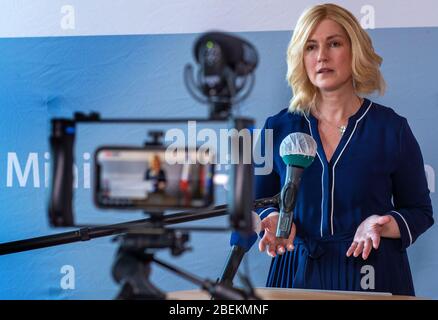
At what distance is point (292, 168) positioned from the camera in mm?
1685

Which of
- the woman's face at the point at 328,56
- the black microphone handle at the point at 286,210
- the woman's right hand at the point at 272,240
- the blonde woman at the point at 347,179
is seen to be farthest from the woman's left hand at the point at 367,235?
the woman's face at the point at 328,56

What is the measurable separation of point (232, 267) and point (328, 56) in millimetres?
715

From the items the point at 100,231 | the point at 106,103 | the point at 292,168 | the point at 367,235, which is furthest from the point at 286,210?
the point at 106,103

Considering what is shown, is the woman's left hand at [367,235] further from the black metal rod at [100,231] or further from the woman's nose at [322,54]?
the woman's nose at [322,54]

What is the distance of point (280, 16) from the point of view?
2152 mm

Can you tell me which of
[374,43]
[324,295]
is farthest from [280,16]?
[324,295]

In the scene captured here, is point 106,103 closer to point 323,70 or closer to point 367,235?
point 323,70

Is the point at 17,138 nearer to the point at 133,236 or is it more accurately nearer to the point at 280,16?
the point at 280,16

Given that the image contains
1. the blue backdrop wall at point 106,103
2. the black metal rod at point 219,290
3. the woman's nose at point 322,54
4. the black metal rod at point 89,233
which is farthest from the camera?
the blue backdrop wall at point 106,103

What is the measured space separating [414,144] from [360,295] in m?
0.53

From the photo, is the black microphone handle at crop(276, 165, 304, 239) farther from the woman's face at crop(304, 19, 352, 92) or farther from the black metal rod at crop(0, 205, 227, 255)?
the woman's face at crop(304, 19, 352, 92)

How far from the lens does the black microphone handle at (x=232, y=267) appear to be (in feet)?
4.90

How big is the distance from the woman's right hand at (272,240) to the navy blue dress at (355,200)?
15 centimetres

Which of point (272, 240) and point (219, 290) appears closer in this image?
point (219, 290)
